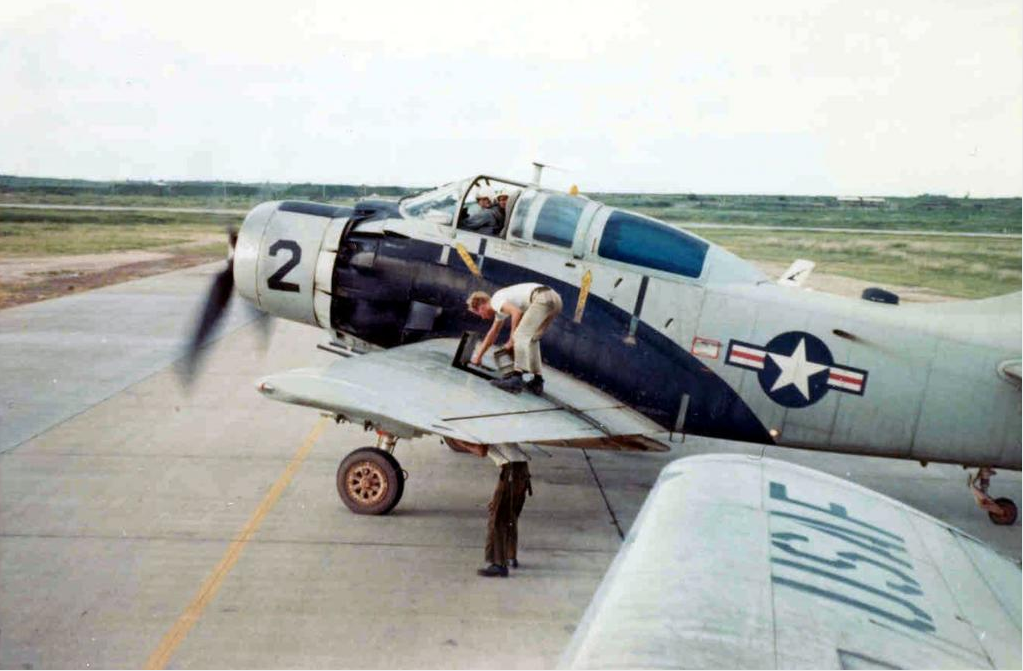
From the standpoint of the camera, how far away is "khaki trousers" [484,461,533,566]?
6.18 m

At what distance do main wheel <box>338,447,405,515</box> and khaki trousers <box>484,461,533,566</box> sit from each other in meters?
1.20

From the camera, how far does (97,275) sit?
25406 mm

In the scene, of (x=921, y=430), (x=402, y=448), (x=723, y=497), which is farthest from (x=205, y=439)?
(x=723, y=497)

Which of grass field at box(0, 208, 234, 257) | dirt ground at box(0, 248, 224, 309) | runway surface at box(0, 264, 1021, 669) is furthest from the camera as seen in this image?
grass field at box(0, 208, 234, 257)

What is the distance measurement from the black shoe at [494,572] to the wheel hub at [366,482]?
131 centimetres

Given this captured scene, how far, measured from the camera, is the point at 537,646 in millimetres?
5195

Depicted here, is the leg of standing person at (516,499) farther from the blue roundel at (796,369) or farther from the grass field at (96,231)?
the grass field at (96,231)

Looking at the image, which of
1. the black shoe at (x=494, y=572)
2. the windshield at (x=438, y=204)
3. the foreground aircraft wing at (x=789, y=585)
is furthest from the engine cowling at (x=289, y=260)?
the foreground aircraft wing at (x=789, y=585)

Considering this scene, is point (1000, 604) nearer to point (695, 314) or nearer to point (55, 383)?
point (695, 314)

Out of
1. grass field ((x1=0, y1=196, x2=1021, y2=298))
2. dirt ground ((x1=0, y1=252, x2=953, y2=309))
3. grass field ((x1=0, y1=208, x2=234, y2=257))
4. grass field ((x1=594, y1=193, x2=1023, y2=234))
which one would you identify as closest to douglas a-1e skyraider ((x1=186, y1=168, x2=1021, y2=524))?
dirt ground ((x1=0, y1=252, x2=953, y2=309))

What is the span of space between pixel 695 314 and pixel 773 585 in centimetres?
538

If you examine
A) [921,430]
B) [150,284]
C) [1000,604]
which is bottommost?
[150,284]

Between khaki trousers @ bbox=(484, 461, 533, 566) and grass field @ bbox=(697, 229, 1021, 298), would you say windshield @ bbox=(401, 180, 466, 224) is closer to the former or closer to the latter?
khaki trousers @ bbox=(484, 461, 533, 566)

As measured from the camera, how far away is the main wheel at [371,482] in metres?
7.14
